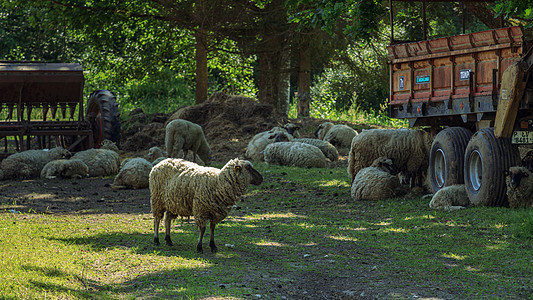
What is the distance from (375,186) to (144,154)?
10.1 m

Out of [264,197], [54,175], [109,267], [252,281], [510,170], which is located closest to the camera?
[252,281]

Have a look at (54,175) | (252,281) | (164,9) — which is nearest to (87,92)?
(164,9)

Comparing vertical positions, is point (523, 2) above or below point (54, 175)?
above

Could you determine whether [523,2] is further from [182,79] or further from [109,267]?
[182,79]

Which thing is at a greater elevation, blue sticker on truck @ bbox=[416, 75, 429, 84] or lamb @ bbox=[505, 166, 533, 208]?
blue sticker on truck @ bbox=[416, 75, 429, 84]

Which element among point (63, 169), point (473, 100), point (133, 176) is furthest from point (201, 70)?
point (473, 100)

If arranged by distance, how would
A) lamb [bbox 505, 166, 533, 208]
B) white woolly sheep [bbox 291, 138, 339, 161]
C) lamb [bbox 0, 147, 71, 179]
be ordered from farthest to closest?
white woolly sheep [bbox 291, 138, 339, 161], lamb [bbox 0, 147, 71, 179], lamb [bbox 505, 166, 533, 208]

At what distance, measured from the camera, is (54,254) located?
284 inches

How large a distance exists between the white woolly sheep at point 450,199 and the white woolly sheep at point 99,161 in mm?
8431

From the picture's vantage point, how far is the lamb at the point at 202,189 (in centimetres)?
761

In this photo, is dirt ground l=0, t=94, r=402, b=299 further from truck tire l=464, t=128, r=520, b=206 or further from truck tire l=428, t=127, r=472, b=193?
truck tire l=428, t=127, r=472, b=193

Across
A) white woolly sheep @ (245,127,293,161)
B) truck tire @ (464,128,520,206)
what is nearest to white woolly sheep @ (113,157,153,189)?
white woolly sheep @ (245,127,293,161)

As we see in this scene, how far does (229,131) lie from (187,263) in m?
15.5

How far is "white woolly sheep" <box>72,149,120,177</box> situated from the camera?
15.9 meters
